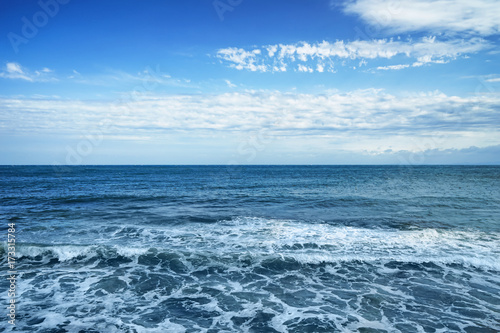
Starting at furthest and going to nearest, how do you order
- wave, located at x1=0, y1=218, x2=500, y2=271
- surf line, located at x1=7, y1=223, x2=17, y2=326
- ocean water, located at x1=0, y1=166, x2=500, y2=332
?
wave, located at x1=0, y1=218, x2=500, y2=271 < surf line, located at x1=7, y1=223, x2=17, y2=326 < ocean water, located at x1=0, y1=166, x2=500, y2=332

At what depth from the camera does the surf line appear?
25.8 ft

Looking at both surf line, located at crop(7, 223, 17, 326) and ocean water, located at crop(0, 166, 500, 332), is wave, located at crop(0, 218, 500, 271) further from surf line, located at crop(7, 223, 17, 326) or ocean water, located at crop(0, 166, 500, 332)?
surf line, located at crop(7, 223, 17, 326)

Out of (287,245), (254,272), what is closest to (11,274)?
(254,272)

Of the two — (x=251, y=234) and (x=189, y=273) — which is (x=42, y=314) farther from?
(x=251, y=234)

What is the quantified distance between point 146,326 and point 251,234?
8569mm

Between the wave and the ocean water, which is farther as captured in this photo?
the wave

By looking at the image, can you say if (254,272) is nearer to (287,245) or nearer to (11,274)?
(287,245)

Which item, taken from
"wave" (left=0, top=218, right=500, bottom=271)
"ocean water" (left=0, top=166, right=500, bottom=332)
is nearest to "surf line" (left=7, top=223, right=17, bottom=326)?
"ocean water" (left=0, top=166, right=500, bottom=332)

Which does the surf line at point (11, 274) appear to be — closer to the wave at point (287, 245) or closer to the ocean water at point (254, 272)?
the ocean water at point (254, 272)

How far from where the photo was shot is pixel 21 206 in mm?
23375

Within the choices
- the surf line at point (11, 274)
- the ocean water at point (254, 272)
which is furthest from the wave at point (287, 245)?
the surf line at point (11, 274)

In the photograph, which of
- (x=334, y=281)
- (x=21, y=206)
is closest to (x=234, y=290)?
(x=334, y=281)

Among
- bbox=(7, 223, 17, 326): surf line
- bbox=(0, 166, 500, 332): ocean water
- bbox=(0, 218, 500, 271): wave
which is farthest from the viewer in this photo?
bbox=(0, 218, 500, 271): wave

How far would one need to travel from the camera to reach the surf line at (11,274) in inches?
309
